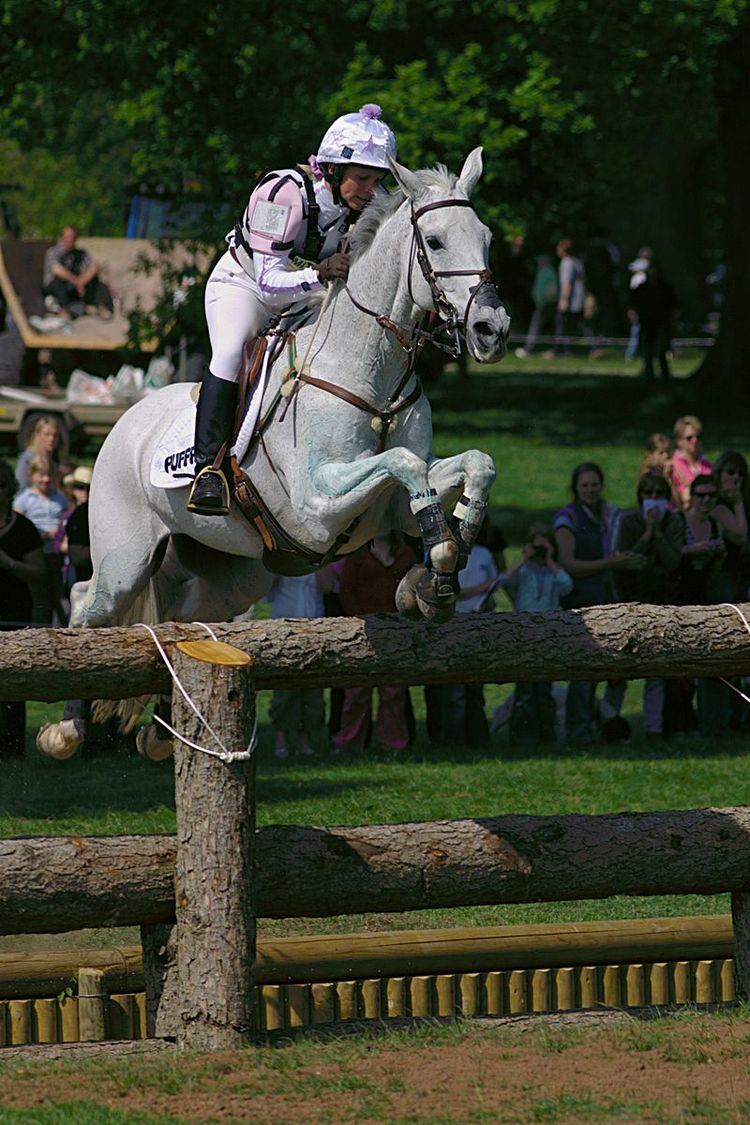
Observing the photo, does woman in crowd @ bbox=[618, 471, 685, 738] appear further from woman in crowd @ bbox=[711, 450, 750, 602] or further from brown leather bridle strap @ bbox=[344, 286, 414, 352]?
brown leather bridle strap @ bbox=[344, 286, 414, 352]

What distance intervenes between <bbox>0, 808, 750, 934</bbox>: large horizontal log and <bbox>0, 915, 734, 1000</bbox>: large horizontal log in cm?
80

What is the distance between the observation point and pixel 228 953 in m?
6.52

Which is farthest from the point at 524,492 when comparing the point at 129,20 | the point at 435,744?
the point at 435,744

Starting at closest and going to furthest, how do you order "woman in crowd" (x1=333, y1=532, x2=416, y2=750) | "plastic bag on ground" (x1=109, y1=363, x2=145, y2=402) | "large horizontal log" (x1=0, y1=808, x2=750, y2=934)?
"large horizontal log" (x1=0, y1=808, x2=750, y2=934) < "woman in crowd" (x1=333, y1=532, x2=416, y2=750) < "plastic bag on ground" (x1=109, y1=363, x2=145, y2=402)

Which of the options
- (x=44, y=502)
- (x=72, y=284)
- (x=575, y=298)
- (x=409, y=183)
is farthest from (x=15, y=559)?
(x=575, y=298)

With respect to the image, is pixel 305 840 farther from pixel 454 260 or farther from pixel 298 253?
pixel 298 253

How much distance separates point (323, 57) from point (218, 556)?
11.7m

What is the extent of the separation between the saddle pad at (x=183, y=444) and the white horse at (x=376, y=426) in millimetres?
45

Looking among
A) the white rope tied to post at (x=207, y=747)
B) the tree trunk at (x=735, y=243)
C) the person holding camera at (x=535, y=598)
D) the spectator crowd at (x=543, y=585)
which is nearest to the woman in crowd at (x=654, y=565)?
the spectator crowd at (x=543, y=585)

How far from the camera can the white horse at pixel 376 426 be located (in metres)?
6.91

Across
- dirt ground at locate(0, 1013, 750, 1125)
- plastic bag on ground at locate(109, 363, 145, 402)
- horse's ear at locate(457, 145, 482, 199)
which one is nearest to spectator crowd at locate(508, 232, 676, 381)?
plastic bag on ground at locate(109, 363, 145, 402)

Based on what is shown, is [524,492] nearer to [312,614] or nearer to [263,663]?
[312,614]

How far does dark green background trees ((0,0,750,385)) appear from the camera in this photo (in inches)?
715

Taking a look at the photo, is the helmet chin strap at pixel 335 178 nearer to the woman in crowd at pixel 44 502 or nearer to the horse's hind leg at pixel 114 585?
the horse's hind leg at pixel 114 585
